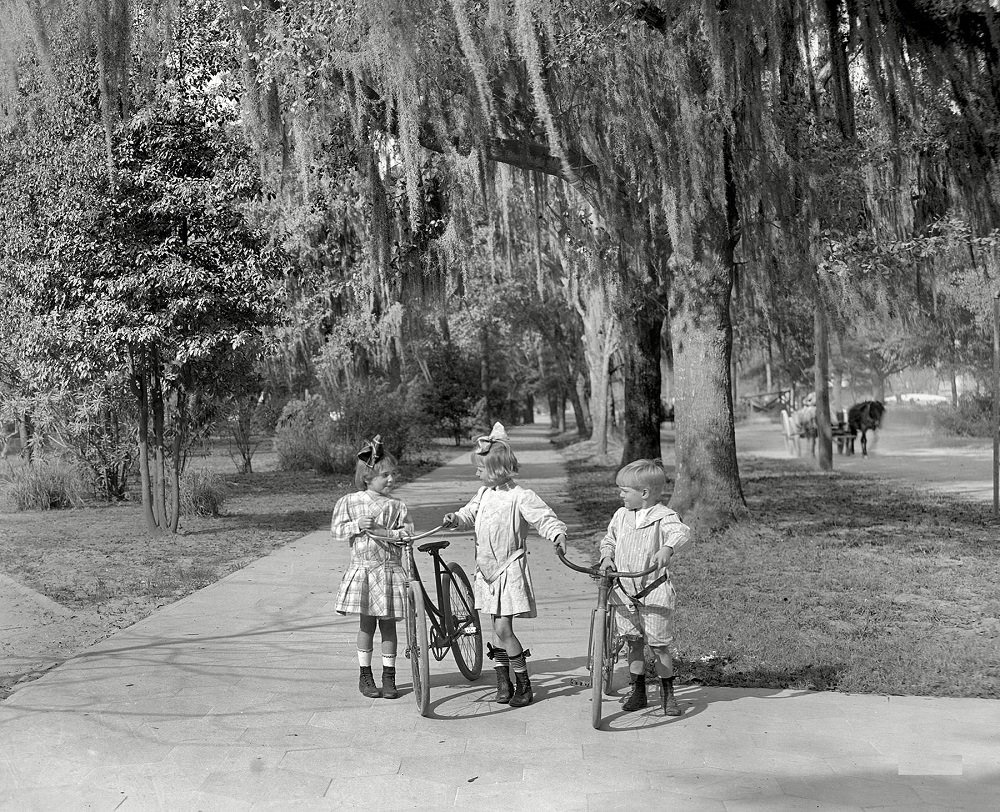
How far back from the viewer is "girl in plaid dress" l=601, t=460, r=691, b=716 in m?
5.25

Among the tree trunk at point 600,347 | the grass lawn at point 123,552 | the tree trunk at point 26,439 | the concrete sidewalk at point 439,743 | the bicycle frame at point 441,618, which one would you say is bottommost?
the concrete sidewalk at point 439,743

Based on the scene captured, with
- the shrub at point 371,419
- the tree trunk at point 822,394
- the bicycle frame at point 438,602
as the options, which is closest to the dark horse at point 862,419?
the tree trunk at point 822,394

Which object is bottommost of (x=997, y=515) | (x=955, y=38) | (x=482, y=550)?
(x=997, y=515)

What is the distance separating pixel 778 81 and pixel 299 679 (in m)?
9.07

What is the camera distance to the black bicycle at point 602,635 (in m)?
4.98

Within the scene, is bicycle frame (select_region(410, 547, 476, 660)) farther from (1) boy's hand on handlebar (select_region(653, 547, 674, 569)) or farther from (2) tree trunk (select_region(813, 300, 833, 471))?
(2) tree trunk (select_region(813, 300, 833, 471))

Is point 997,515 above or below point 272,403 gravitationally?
below

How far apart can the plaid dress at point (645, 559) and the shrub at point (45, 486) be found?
1329cm

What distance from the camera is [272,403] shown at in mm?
27062

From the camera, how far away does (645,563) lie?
535 cm

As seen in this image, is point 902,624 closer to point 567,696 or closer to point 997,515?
point 567,696

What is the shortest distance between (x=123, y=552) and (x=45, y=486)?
601cm

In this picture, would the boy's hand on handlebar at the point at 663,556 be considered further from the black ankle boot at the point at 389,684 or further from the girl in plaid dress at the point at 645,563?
the black ankle boot at the point at 389,684

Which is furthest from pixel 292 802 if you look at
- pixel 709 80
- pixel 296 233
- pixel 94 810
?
pixel 296 233
